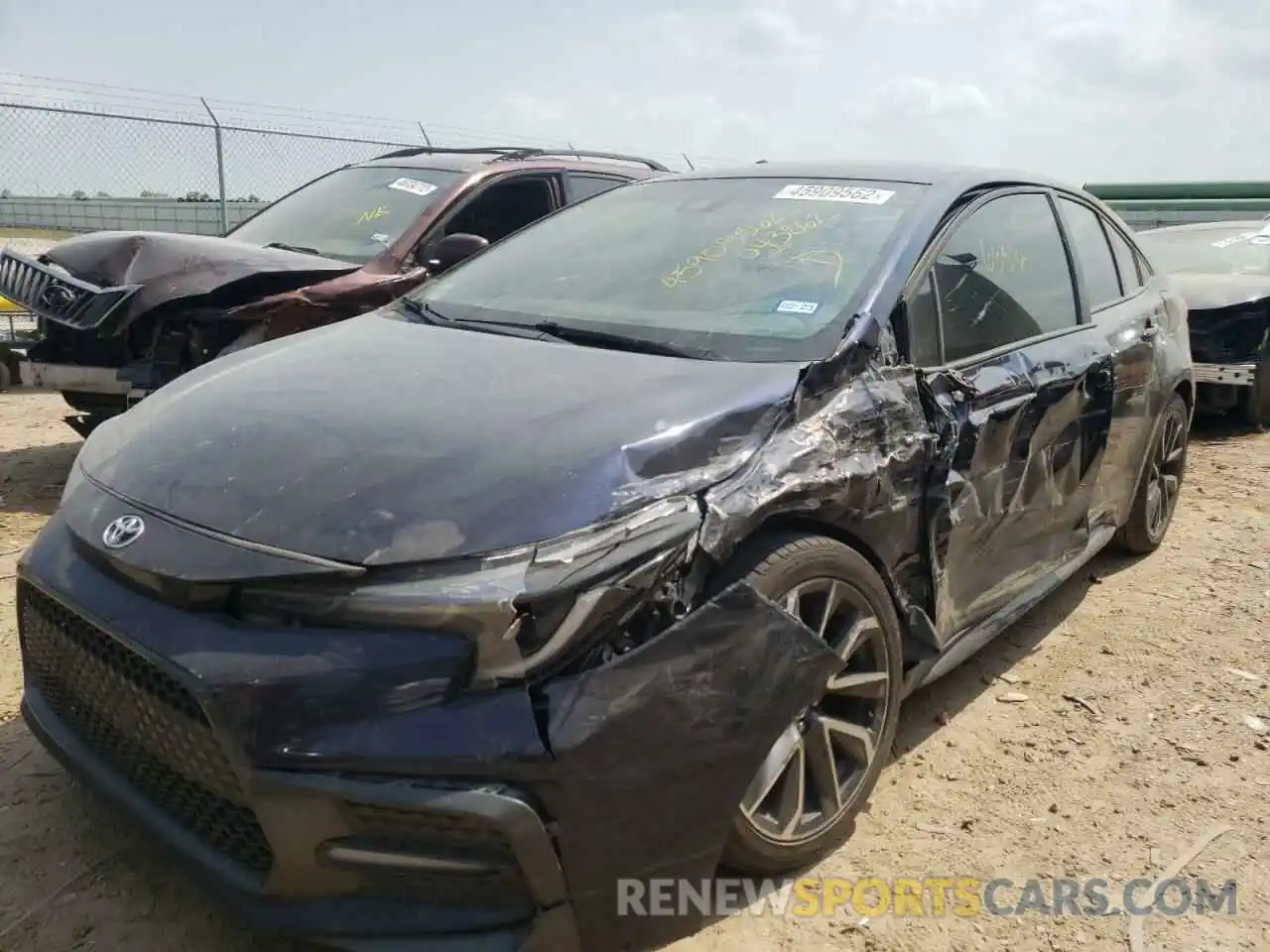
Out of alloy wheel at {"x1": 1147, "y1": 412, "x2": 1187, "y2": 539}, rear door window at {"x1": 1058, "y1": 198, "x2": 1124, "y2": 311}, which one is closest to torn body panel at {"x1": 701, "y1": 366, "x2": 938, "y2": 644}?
rear door window at {"x1": 1058, "y1": 198, "x2": 1124, "y2": 311}

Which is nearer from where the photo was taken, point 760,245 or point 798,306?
point 798,306

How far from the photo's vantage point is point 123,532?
2.16 meters

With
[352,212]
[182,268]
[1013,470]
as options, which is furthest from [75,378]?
[1013,470]

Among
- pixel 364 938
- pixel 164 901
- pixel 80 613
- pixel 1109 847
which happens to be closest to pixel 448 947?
pixel 364 938

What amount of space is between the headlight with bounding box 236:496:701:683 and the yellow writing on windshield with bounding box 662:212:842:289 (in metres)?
1.34

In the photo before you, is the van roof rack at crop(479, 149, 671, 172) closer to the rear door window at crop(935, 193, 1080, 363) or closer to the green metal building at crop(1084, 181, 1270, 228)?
the rear door window at crop(935, 193, 1080, 363)

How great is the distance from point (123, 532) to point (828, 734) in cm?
161

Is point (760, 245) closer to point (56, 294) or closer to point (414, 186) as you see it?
point (414, 186)

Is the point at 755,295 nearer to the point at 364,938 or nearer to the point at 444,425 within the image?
the point at 444,425

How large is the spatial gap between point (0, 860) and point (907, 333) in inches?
101

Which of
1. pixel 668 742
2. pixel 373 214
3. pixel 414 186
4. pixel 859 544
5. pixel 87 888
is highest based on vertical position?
pixel 414 186

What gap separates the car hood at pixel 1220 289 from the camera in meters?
7.43

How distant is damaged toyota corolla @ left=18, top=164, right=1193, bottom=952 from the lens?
Result: 73.2 inches

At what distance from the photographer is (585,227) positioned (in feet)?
12.0
